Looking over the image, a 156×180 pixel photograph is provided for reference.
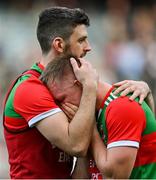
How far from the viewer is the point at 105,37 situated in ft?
35.5

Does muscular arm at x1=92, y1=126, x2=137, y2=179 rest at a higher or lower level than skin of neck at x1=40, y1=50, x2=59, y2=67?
lower

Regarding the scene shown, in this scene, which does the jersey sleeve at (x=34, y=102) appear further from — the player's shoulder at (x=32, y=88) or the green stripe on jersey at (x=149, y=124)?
the green stripe on jersey at (x=149, y=124)

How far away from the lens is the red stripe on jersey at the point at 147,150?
395cm

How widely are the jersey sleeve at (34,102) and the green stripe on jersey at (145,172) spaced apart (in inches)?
23.9

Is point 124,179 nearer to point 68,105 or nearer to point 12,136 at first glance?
Answer: point 68,105

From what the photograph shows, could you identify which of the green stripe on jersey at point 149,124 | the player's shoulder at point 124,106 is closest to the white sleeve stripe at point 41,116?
the player's shoulder at point 124,106

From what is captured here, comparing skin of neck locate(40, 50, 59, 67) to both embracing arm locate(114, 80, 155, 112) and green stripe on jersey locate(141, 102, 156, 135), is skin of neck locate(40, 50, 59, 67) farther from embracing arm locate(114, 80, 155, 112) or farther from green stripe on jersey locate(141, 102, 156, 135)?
green stripe on jersey locate(141, 102, 156, 135)

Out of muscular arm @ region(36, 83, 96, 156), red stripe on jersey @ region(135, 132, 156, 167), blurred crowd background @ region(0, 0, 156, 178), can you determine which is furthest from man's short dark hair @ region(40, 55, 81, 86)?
blurred crowd background @ region(0, 0, 156, 178)

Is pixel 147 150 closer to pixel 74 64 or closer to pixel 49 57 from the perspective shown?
pixel 74 64

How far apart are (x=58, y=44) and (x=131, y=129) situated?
3.52ft

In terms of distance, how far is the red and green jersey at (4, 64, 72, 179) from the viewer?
4.21 m

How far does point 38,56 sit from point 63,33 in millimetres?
5369

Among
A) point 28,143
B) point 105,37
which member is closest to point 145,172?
point 28,143

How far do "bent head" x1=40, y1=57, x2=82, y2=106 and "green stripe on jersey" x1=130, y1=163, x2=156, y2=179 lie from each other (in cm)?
55
